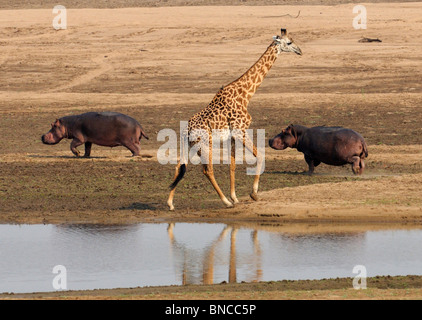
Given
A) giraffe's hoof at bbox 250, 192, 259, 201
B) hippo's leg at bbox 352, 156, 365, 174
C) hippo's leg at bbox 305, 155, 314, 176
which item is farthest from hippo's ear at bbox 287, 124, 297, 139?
giraffe's hoof at bbox 250, 192, 259, 201

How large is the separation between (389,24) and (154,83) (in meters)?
12.6

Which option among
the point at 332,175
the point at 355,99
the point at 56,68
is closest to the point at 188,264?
the point at 332,175

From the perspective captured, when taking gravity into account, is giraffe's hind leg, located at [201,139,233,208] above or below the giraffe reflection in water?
above

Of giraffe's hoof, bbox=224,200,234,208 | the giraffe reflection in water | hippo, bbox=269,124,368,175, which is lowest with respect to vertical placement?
the giraffe reflection in water

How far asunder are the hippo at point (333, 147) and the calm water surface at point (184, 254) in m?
4.08

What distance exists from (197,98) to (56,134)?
8.51m

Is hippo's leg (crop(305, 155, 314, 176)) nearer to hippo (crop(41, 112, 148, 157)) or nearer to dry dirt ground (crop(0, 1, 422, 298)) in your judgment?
dry dirt ground (crop(0, 1, 422, 298))

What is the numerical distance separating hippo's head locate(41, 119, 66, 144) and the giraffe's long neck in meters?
6.10

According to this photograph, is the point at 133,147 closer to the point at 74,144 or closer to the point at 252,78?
the point at 74,144

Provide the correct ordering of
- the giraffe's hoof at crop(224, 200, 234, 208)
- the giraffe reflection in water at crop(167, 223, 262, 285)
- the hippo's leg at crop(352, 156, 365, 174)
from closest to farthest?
1. the giraffe reflection in water at crop(167, 223, 262, 285)
2. the giraffe's hoof at crop(224, 200, 234, 208)
3. the hippo's leg at crop(352, 156, 365, 174)

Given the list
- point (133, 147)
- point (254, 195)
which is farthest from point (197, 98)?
point (254, 195)

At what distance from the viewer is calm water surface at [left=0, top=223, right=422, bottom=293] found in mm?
11609

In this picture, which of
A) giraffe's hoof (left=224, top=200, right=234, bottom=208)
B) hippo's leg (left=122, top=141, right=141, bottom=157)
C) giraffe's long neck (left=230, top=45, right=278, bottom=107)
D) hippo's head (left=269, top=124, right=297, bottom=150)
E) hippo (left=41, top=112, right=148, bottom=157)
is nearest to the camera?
giraffe's hoof (left=224, top=200, right=234, bottom=208)

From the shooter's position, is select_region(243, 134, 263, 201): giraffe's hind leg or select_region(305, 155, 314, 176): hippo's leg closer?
select_region(243, 134, 263, 201): giraffe's hind leg
